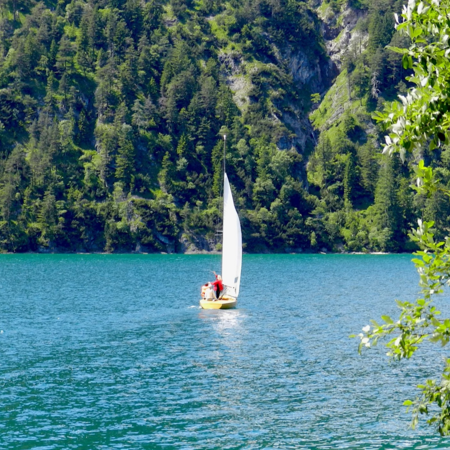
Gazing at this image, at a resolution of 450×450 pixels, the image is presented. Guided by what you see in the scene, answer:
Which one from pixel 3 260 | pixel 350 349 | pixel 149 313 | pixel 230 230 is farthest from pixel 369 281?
pixel 3 260

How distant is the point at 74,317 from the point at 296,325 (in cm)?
2376

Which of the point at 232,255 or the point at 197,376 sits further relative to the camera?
the point at 232,255

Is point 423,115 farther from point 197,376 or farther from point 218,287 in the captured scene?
point 218,287

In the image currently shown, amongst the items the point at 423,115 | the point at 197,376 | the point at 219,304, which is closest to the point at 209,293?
the point at 219,304

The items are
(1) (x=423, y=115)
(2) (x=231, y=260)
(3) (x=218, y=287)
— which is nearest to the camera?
(1) (x=423, y=115)

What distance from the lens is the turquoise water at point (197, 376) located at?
115 ft

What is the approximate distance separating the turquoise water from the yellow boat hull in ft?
4.75

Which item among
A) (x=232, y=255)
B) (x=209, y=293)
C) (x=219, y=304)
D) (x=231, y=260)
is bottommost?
(x=219, y=304)

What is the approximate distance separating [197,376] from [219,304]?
33.8 meters

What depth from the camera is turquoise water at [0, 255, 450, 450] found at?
35.1 metres

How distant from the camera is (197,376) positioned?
4803cm

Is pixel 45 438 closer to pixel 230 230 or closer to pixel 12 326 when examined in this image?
pixel 12 326

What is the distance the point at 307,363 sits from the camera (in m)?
52.7

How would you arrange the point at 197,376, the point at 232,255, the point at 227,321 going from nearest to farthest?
the point at 197,376 → the point at 227,321 → the point at 232,255
